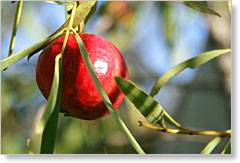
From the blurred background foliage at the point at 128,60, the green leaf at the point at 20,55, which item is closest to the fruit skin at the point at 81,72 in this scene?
the green leaf at the point at 20,55

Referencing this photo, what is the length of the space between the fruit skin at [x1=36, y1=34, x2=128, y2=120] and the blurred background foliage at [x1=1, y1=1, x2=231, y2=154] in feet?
2.05

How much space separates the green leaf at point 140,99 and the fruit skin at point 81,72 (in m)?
0.04

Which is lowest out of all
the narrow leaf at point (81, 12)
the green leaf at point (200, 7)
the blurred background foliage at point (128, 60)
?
the blurred background foliage at point (128, 60)

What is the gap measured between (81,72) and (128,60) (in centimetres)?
187

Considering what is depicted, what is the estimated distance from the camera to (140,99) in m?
0.83

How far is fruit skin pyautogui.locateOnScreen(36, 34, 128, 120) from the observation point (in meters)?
0.81

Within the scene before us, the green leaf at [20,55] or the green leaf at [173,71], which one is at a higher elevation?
the green leaf at [20,55]

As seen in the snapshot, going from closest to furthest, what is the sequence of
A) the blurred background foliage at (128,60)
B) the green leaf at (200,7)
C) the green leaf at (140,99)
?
the green leaf at (140,99) < the green leaf at (200,7) < the blurred background foliage at (128,60)

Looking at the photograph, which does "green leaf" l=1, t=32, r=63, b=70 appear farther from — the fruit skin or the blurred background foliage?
the blurred background foliage

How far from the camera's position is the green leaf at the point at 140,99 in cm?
80

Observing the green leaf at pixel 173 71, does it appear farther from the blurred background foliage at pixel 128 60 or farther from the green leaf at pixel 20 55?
the blurred background foliage at pixel 128 60

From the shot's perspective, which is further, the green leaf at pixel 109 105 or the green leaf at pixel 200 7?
the green leaf at pixel 200 7

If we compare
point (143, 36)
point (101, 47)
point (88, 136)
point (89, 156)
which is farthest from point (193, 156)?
point (143, 36)

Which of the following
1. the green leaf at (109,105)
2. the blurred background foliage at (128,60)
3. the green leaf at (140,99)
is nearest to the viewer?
the green leaf at (109,105)
